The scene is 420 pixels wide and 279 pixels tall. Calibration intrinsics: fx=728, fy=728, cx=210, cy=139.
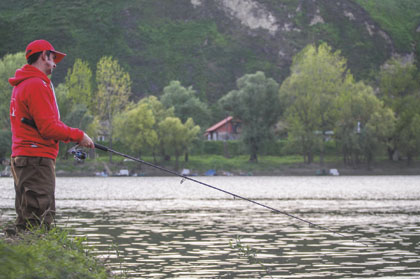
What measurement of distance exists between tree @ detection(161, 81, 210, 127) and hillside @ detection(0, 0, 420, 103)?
37597mm

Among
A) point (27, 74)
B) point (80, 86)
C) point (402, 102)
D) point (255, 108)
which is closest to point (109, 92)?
point (80, 86)

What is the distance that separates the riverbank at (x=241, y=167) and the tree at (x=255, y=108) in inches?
121

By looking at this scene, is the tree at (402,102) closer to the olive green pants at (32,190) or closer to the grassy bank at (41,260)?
the olive green pants at (32,190)

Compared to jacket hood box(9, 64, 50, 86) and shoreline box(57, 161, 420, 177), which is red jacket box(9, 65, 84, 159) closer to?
jacket hood box(9, 64, 50, 86)

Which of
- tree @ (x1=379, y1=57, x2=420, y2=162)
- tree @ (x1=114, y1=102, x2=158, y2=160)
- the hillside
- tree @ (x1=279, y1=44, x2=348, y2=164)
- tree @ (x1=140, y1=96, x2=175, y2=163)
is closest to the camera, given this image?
tree @ (x1=114, y1=102, x2=158, y2=160)

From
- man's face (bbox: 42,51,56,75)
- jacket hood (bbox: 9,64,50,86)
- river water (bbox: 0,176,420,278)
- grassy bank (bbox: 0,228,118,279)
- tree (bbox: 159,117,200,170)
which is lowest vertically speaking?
river water (bbox: 0,176,420,278)

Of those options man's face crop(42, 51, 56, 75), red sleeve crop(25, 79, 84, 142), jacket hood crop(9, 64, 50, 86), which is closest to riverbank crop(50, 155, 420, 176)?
man's face crop(42, 51, 56, 75)

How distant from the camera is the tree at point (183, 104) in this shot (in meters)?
94.1

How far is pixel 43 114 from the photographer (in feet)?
29.1

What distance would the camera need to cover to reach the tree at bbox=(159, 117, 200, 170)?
3344 inches

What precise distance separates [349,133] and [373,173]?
629 cm

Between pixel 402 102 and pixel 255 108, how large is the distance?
2109 centimetres

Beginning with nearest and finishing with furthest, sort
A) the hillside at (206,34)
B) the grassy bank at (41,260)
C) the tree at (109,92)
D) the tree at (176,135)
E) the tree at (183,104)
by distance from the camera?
the grassy bank at (41,260)
the tree at (176,135)
the tree at (183,104)
the tree at (109,92)
the hillside at (206,34)

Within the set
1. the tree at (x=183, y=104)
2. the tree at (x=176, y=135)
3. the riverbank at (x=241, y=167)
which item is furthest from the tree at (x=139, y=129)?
the tree at (x=183, y=104)
